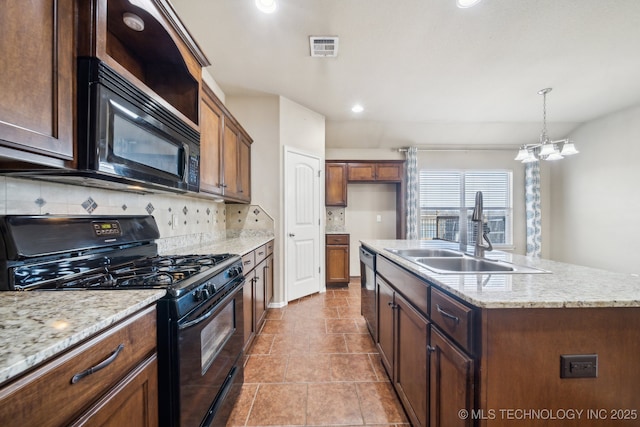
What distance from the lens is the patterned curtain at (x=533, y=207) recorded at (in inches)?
192

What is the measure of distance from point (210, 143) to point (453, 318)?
210 centimetres

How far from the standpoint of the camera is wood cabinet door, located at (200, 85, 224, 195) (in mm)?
2004

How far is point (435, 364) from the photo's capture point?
1.12m

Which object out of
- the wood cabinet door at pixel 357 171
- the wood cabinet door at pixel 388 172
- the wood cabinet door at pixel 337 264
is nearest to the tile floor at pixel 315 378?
the wood cabinet door at pixel 337 264

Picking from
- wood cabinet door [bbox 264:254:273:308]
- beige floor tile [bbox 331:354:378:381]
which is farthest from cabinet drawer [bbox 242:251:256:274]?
beige floor tile [bbox 331:354:378:381]

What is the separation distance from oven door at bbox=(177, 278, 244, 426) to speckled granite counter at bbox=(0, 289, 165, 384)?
0.25 metres

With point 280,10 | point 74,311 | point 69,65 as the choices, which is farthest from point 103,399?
point 280,10

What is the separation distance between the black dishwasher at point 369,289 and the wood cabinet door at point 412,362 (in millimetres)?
590

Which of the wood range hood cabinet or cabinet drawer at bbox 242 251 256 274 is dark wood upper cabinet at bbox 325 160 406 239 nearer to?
cabinet drawer at bbox 242 251 256 274

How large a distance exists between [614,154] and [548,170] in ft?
3.88

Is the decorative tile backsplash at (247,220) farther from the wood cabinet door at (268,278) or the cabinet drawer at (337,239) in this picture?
the cabinet drawer at (337,239)

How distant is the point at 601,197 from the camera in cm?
415

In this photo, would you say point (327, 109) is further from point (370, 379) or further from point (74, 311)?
point (74, 311)

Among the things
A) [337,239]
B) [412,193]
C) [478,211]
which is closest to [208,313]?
[478,211]
